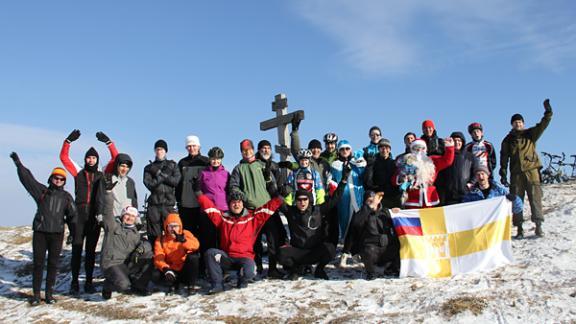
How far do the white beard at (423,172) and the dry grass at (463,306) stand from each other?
2.47 meters

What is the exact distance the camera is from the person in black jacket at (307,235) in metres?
8.50

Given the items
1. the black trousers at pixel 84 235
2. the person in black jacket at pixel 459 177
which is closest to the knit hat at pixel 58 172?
the black trousers at pixel 84 235

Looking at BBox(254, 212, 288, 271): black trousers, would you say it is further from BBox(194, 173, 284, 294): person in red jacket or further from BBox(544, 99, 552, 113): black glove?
BBox(544, 99, 552, 113): black glove

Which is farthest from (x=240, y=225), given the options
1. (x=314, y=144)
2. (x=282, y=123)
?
(x=282, y=123)

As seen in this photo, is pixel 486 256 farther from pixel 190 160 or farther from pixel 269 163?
pixel 190 160

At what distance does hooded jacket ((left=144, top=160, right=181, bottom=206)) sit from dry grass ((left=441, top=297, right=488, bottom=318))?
5.07 metres

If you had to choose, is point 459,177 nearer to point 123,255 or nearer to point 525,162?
point 525,162

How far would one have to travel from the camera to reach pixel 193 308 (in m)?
7.61

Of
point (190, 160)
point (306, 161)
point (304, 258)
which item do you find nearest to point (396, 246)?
point (304, 258)

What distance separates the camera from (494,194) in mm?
8570

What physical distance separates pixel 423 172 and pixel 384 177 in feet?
2.51

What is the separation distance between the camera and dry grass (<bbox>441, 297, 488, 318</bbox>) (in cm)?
645

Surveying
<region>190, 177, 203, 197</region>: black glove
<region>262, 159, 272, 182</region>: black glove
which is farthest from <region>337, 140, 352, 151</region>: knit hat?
<region>190, 177, 203, 197</region>: black glove

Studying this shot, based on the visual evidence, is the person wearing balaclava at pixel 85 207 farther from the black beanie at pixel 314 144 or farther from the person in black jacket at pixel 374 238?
the person in black jacket at pixel 374 238
